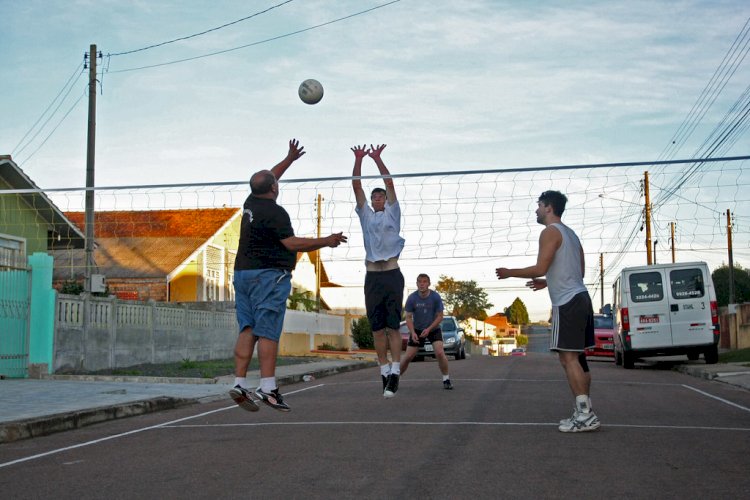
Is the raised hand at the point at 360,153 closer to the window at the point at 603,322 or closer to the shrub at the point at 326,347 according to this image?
the window at the point at 603,322

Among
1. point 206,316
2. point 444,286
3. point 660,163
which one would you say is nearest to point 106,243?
point 206,316

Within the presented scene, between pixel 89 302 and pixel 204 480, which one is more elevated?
pixel 89 302

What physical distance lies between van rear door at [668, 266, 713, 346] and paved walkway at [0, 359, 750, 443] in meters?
2.28

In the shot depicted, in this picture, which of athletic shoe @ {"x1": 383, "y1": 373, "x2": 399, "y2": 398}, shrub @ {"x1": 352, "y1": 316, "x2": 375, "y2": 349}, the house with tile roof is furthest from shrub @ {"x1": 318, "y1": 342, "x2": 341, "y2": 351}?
athletic shoe @ {"x1": 383, "y1": 373, "x2": 399, "y2": 398}

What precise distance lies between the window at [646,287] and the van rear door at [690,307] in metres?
0.28

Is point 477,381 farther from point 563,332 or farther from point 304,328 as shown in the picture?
point 304,328

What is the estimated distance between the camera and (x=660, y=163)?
11.7m

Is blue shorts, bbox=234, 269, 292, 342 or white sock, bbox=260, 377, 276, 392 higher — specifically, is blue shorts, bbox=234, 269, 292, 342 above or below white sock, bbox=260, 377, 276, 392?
above

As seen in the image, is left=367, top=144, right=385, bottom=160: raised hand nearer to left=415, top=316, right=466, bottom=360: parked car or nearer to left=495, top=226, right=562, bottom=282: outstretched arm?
left=495, top=226, right=562, bottom=282: outstretched arm

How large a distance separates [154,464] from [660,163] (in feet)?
26.1

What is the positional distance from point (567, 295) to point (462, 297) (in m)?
84.7

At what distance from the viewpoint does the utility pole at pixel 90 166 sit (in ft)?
84.3

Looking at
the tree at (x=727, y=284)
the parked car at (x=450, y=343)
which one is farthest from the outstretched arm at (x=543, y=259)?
the tree at (x=727, y=284)

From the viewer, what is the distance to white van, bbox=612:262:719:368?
2119 centimetres
